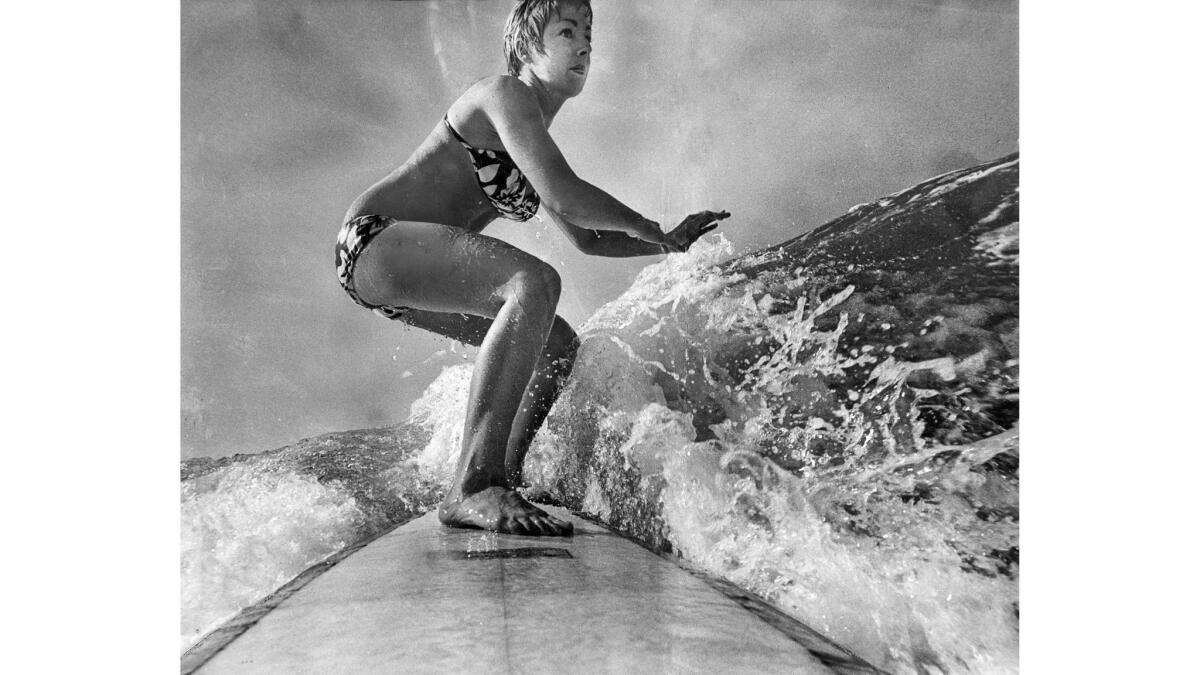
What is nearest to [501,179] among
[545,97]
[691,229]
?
[545,97]

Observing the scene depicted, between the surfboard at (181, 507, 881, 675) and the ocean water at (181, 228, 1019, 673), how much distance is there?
0.50 feet

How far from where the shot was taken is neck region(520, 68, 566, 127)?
2.28m

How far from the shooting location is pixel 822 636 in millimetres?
1917

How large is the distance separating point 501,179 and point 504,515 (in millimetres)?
793

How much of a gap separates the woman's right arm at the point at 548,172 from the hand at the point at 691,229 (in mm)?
31

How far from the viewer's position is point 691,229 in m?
2.22

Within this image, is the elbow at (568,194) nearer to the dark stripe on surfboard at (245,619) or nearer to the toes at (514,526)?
the toes at (514,526)

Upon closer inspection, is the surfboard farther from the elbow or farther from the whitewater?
the elbow

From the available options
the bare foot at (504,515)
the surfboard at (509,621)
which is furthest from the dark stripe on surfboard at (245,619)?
the bare foot at (504,515)

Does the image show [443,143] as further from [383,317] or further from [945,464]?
[945,464]

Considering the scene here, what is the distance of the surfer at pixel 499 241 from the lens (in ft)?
7.14

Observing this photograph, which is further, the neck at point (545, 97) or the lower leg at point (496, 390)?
the neck at point (545, 97)

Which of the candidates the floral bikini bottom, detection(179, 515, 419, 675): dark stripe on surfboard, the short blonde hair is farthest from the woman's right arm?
detection(179, 515, 419, 675): dark stripe on surfboard
